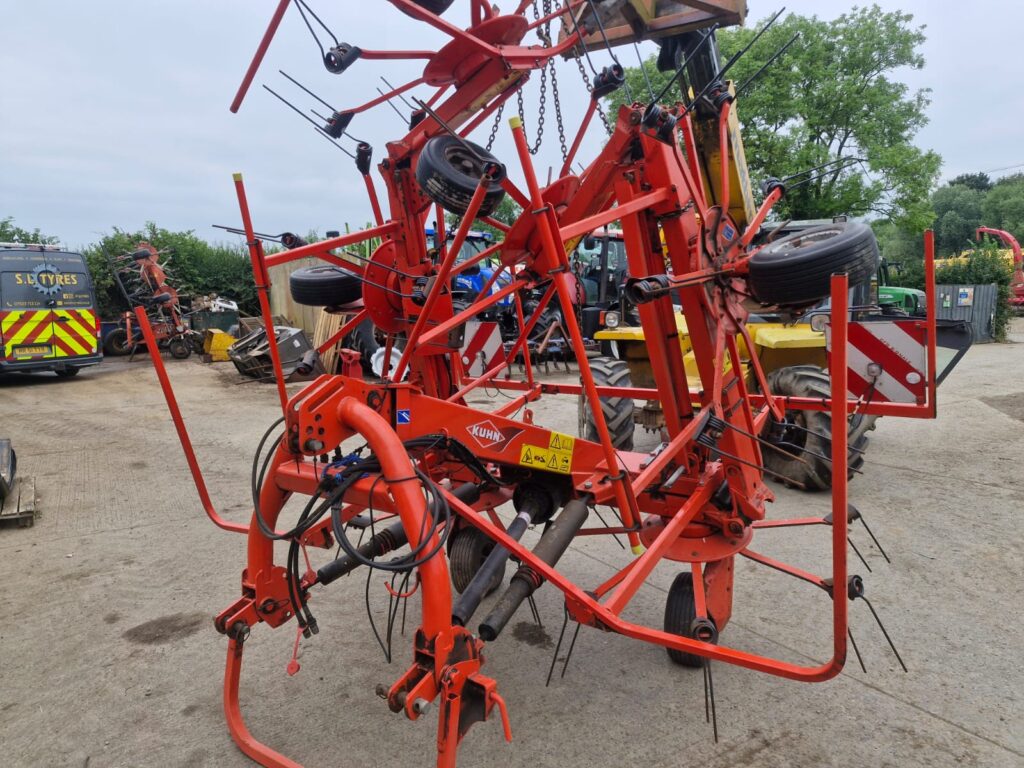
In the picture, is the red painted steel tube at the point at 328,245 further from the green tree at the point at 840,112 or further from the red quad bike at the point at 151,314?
the green tree at the point at 840,112

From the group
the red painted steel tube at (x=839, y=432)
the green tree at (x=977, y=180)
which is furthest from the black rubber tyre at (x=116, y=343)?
the green tree at (x=977, y=180)

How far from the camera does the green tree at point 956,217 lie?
3822cm

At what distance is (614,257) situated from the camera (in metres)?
11.5

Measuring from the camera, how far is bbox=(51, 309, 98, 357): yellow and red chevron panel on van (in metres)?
11.3

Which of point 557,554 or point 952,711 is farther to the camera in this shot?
point 952,711

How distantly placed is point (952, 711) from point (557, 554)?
65.0 inches

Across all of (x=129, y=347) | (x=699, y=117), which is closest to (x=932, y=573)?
(x=699, y=117)

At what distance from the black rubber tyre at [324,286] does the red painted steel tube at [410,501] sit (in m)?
1.27

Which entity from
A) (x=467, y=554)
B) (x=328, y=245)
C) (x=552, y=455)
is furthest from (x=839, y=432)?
(x=467, y=554)

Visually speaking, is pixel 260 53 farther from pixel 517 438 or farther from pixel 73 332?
pixel 73 332

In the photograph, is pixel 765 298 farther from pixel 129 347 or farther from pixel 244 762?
pixel 129 347

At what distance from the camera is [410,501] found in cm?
198

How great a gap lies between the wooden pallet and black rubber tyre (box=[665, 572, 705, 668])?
4.41 m

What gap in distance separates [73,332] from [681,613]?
1210cm
